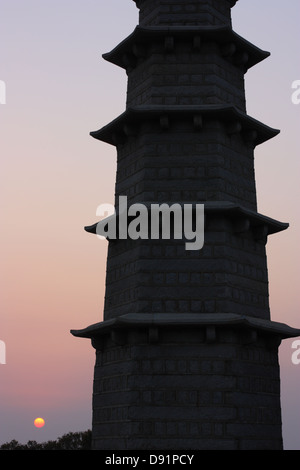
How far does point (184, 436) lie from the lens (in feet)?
52.6

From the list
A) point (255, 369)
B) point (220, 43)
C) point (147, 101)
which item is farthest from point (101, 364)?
point (220, 43)

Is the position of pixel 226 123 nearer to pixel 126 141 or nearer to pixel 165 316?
pixel 126 141

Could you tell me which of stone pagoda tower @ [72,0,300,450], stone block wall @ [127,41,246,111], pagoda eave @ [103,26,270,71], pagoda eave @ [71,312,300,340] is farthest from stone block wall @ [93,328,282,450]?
pagoda eave @ [103,26,270,71]

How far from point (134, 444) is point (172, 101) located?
436 inches

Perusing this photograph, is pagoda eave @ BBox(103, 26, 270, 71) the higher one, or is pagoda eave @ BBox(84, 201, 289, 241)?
pagoda eave @ BBox(103, 26, 270, 71)

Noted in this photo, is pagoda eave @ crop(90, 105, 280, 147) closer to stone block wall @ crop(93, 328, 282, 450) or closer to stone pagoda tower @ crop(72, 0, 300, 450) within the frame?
stone pagoda tower @ crop(72, 0, 300, 450)

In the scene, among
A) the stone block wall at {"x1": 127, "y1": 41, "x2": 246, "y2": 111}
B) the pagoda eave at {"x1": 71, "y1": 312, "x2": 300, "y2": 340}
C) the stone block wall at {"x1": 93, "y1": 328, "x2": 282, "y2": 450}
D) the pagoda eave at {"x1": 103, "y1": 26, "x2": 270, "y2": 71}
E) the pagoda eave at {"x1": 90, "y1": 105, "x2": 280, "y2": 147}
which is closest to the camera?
the stone block wall at {"x1": 93, "y1": 328, "x2": 282, "y2": 450}

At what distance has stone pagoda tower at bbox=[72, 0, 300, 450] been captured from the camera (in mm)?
16391

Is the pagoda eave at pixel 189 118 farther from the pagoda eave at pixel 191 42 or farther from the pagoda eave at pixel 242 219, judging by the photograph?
the pagoda eave at pixel 242 219

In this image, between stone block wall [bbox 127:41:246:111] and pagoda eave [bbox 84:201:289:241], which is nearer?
pagoda eave [bbox 84:201:289:241]

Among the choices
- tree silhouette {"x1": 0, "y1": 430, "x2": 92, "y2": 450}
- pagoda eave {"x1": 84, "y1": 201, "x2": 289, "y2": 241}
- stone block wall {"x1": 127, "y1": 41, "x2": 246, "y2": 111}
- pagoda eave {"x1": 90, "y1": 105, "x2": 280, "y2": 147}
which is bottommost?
tree silhouette {"x1": 0, "y1": 430, "x2": 92, "y2": 450}

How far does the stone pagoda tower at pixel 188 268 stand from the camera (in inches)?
645

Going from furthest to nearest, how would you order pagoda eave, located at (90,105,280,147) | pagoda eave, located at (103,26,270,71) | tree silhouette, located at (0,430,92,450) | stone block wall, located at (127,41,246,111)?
tree silhouette, located at (0,430,92,450) → pagoda eave, located at (103,26,270,71) → stone block wall, located at (127,41,246,111) → pagoda eave, located at (90,105,280,147)

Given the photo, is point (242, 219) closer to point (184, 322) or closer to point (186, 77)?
point (184, 322)
